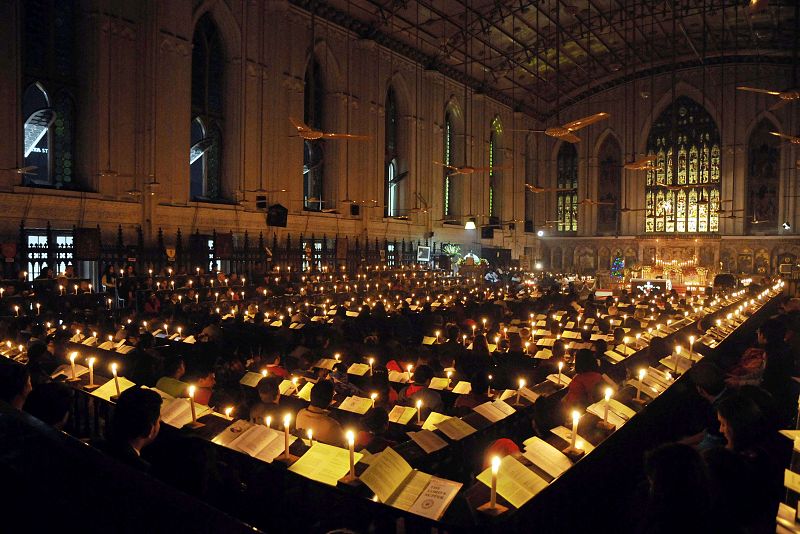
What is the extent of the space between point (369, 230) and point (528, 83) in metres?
19.0

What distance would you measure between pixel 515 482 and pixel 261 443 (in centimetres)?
175

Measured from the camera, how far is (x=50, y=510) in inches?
65.8

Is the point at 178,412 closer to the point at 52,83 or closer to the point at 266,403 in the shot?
the point at 266,403

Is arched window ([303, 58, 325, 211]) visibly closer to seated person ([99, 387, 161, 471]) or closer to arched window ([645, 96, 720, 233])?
arched window ([645, 96, 720, 233])

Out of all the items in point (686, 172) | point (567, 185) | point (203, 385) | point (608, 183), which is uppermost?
point (686, 172)

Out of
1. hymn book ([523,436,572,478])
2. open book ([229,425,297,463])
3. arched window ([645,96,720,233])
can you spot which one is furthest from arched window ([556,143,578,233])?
open book ([229,425,297,463])

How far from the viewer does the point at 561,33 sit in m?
29.6

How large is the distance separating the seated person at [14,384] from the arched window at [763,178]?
40.1m

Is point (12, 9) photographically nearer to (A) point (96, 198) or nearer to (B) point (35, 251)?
(A) point (96, 198)

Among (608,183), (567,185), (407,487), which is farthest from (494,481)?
(567,185)

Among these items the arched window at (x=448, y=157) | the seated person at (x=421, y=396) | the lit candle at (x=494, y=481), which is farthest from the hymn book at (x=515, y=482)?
the arched window at (x=448, y=157)

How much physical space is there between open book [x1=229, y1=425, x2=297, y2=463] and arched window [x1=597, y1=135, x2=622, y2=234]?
132 feet

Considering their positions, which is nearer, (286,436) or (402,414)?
(286,436)

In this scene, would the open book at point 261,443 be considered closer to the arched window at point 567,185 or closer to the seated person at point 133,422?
the seated person at point 133,422
